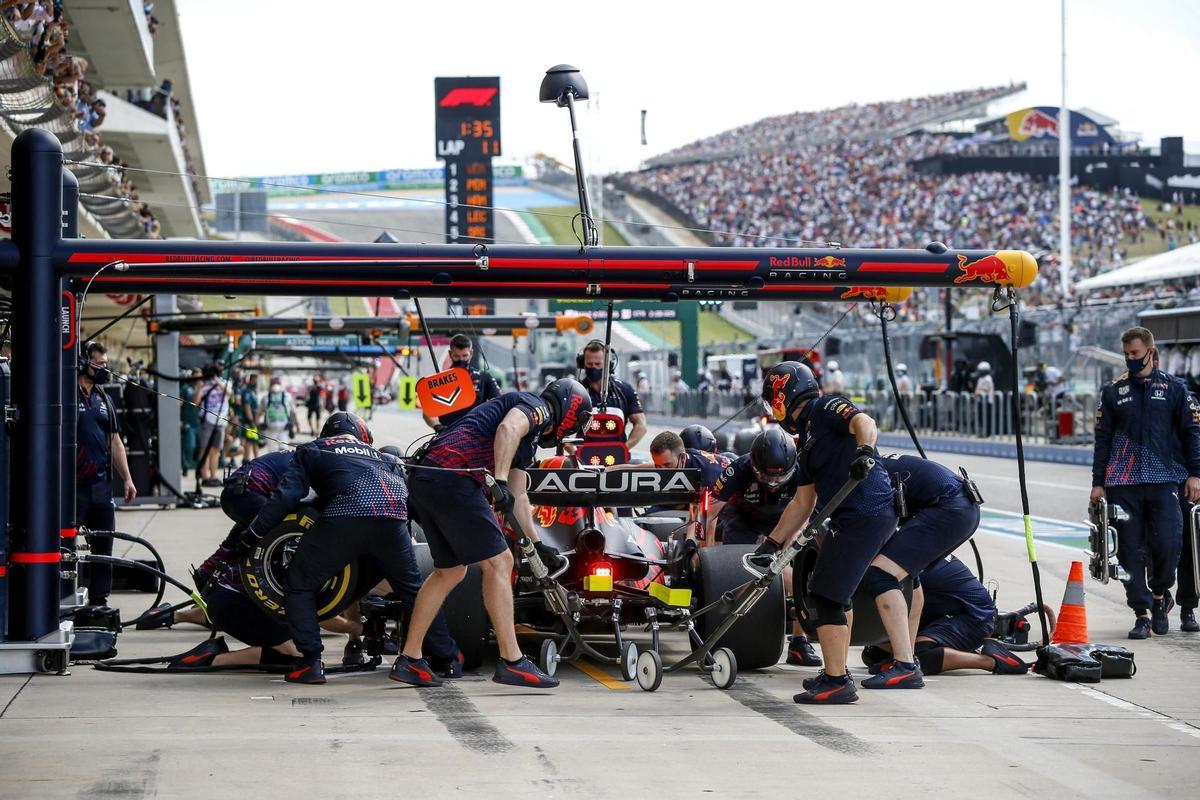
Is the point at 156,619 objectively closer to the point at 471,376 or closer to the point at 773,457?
the point at 471,376

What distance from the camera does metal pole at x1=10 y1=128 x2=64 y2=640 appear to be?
8234mm

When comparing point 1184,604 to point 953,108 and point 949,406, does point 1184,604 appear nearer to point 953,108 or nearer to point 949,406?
point 949,406

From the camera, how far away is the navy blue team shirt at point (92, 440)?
10.7 m

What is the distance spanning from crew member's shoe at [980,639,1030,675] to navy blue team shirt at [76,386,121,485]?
600 centimetres

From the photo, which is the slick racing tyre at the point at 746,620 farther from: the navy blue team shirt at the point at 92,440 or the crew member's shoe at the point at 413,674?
the navy blue team shirt at the point at 92,440

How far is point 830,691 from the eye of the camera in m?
7.50

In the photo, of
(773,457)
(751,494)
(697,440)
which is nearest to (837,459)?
(773,457)

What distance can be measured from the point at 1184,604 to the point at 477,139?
97.6 feet

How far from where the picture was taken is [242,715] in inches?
280

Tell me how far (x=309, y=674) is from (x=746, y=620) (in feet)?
7.64

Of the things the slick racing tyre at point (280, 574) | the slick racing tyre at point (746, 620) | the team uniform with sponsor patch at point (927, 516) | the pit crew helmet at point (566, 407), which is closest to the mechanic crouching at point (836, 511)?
the team uniform with sponsor patch at point (927, 516)

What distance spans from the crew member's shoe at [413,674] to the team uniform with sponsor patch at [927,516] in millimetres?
2407

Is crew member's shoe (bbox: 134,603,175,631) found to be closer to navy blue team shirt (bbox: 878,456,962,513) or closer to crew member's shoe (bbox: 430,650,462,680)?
crew member's shoe (bbox: 430,650,462,680)

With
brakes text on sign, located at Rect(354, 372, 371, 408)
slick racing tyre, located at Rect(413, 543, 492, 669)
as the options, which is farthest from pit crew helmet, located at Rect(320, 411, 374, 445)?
brakes text on sign, located at Rect(354, 372, 371, 408)
